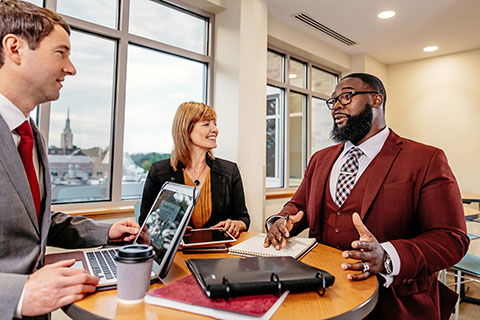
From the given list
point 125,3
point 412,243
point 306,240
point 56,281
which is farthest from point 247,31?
point 56,281

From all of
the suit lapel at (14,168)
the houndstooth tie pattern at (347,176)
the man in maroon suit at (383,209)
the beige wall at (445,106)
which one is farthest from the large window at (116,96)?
the beige wall at (445,106)

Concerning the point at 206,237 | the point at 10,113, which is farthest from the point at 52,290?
the point at 206,237

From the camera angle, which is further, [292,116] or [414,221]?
[292,116]

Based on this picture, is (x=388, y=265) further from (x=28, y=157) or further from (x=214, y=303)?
(x=28, y=157)

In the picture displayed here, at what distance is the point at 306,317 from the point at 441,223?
2.59 feet

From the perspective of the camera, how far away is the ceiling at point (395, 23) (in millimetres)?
3523

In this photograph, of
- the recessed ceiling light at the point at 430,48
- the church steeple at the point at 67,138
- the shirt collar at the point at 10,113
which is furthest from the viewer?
the recessed ceiling light at the point at 430,48

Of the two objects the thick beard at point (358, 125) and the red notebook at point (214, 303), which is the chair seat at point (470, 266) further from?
the red notebook at point (214, 303)

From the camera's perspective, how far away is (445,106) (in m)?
5.03

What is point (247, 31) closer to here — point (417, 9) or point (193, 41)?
point (193, 41)

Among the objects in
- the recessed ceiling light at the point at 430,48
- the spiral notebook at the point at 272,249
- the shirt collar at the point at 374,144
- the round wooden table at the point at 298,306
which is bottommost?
the round wooden table at the point at 298,306

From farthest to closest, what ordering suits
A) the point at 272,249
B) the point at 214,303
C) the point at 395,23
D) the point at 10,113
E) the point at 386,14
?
the point at 395,23 → the point at 386,14 → the point at 272,249 → the point at 10,113 → the point at 214,303

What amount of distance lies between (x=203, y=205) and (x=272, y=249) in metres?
0.79

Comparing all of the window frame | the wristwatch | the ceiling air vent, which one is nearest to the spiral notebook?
the wristwatch
